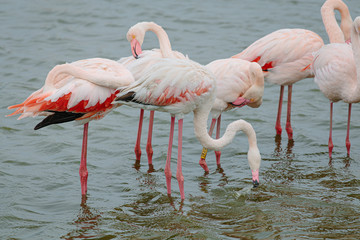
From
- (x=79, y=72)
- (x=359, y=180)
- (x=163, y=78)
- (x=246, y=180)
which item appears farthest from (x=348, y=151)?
(x=79, y=72)

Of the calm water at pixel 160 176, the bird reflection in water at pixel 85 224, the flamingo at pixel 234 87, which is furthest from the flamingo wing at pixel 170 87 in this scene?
the bird reflection in water at pixel 85 224

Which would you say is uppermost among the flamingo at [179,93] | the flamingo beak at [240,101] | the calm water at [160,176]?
the flamingo at [179,93]

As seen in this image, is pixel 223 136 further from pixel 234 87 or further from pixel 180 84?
pixel 234 87

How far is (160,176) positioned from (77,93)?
5.32ft

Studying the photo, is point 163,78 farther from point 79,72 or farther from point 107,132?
point 107,132

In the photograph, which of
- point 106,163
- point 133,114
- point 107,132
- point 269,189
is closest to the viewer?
point 269,189

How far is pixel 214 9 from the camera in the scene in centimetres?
1434

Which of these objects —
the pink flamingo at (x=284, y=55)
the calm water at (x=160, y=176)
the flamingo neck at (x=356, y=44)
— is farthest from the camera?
the pink flamingo at (x=284, y=55)

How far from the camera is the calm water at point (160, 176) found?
5.49m

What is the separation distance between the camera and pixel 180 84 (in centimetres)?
579

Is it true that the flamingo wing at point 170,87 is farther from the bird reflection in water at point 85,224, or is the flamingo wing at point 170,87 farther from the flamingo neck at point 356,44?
the flamingo neck at point 356,44

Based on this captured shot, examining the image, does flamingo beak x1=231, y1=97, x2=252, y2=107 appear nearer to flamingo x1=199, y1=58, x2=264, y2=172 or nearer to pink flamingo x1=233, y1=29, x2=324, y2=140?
flamingo x1=199, y1=58, x2=264, y2=172

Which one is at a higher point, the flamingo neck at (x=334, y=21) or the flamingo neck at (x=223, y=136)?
the flamingo neck at (x=334, y=21)

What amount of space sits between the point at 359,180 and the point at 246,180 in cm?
127
